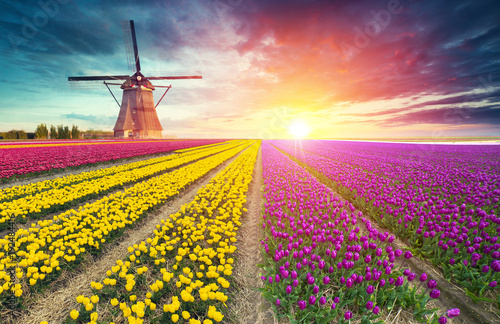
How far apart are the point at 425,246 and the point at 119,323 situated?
6.75 metres

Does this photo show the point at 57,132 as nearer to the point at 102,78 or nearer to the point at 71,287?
the point at 102,78

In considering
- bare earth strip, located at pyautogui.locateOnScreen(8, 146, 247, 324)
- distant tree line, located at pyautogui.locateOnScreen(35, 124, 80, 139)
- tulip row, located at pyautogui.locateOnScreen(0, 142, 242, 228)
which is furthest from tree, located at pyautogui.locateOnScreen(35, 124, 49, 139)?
bare earth strip, located at pyautogui.locateOnScreen(8, 146, 247, 324)

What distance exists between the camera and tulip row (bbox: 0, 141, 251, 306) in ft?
12.6

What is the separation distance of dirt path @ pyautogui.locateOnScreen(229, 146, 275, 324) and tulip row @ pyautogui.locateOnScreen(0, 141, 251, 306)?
3.45 m

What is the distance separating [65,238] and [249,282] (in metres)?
4.50

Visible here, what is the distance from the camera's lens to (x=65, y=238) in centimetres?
468

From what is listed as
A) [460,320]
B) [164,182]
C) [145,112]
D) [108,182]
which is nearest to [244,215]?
[164,182]

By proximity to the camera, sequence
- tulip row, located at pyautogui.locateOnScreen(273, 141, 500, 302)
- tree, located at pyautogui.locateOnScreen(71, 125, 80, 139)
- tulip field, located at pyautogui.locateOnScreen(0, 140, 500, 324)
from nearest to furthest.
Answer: tulip field, located at pyautogui.locateOnScreen(0, 140, 500, 324) < tulip row, located at pyautogui.locateOnScreen(273, 141, 500, 302) < tree, located at pyautogui.locateOnScreen(71, 125, 80, 139)

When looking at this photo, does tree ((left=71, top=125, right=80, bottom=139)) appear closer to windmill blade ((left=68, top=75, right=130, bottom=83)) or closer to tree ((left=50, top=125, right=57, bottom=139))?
tree ((left=50, top=125, right=57, bottom=139))

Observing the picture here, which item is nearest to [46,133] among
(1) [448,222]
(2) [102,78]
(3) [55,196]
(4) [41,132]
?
(4) [41,132]

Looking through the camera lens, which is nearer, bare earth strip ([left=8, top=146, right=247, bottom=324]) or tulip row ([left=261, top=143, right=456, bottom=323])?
tulip row ([left=261, top=143, right=456, bottom=323])

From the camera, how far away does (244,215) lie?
803 centimetres

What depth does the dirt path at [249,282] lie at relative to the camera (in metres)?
3.56

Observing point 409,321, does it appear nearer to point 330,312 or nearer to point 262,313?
point 330,312
